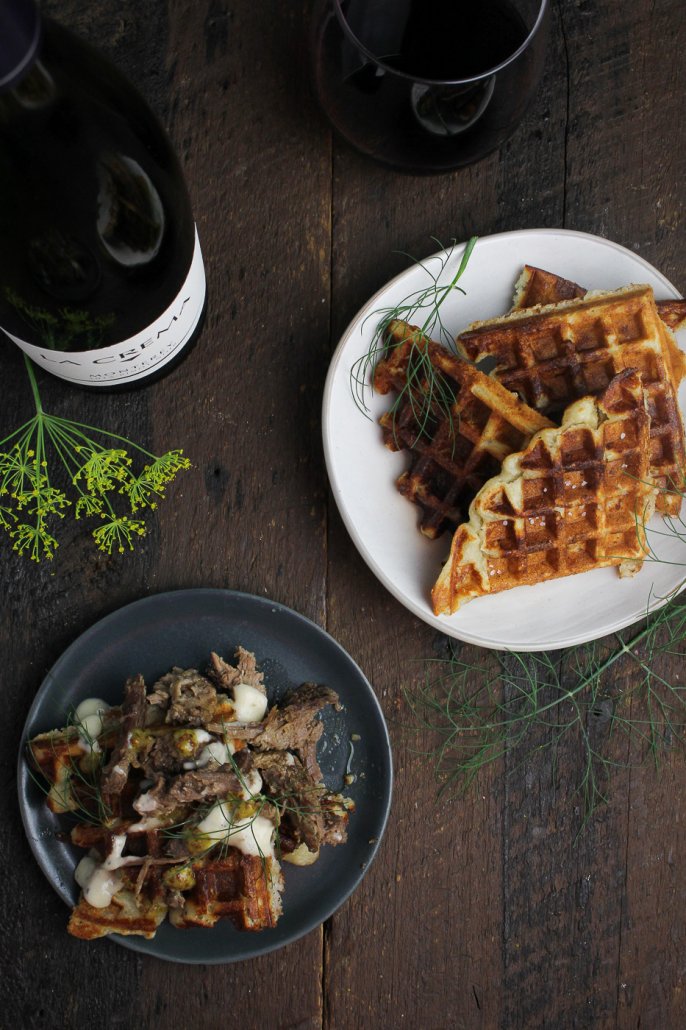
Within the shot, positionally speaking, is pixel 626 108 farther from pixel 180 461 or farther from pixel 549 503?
pixel 180 461

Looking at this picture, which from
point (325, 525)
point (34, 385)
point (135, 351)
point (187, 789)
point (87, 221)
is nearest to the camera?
point (87, 221)

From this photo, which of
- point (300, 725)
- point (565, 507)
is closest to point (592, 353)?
point (565, 507)

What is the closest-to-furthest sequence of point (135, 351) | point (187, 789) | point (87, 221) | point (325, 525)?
point (87, 221) → point (135, 351) → point (187, 789) → point (325, 525)

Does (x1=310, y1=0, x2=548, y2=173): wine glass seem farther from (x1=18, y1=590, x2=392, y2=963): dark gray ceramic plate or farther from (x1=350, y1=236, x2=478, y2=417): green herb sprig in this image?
(x1=18, y1=590, x2=392, y2=963): dark gray ceramic plate

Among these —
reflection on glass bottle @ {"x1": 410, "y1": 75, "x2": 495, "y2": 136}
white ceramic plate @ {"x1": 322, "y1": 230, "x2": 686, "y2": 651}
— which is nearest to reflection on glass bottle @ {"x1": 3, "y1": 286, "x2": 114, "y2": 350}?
white ceramic plate @ {"x1": 322, "y1": 230, "x2": 686, "y2": 651}

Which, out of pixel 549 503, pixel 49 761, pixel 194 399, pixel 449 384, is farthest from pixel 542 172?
pixel 49 761

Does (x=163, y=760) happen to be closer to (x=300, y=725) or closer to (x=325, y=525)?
(x=300, y=725)
